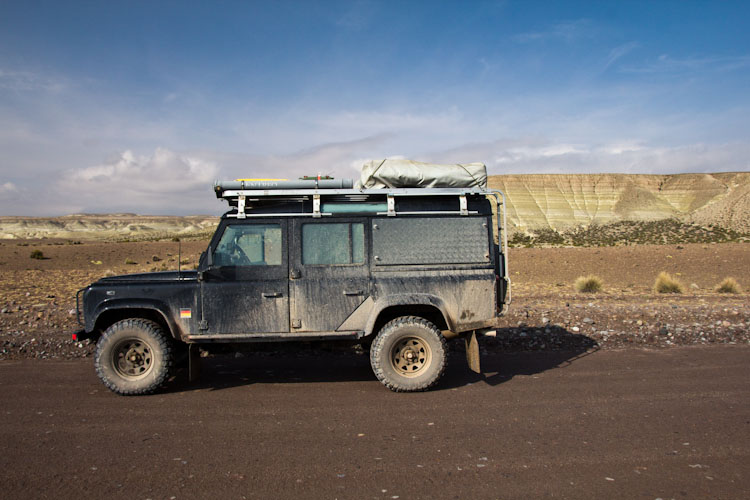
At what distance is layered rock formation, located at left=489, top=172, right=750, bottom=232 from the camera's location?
79625mm

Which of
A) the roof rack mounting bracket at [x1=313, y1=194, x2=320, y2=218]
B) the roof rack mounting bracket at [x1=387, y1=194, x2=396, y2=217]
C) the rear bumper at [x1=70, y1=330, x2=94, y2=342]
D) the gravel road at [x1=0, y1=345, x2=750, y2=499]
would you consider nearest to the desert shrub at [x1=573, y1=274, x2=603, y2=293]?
the gravel road at [x1=0, y1=345, x2=750, y2=499]

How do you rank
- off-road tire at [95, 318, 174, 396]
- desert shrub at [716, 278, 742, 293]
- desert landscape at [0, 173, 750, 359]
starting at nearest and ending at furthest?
off-road tire at [95, 318, 174, 396] < desert landscape at [0, 173, 750, 359] < desert shrub at [716, 278, 742, 293]

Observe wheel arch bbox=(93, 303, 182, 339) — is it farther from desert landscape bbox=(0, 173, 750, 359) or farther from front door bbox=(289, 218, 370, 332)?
desert landscape bbox=(0, 173, 750, 359)

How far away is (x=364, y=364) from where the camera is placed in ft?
26.6

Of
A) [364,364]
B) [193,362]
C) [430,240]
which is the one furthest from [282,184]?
[364,364]

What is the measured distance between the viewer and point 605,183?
294 ft

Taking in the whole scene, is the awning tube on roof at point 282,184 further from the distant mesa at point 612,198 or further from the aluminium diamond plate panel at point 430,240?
the distant mesa at point 612,198

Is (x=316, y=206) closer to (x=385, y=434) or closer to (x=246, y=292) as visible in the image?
(x=246, y=292)

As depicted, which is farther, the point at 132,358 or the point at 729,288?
the point at 729,288

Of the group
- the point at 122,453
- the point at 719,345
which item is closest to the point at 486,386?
the point at 122,453

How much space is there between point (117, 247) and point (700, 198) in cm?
8227

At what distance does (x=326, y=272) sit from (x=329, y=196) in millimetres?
977

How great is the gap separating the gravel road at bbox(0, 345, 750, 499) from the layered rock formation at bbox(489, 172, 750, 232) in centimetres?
7314

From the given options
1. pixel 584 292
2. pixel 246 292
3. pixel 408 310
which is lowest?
pixel 584 292
